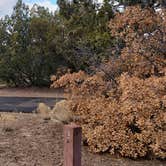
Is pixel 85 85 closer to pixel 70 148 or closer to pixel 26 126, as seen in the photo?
pixel 26 126

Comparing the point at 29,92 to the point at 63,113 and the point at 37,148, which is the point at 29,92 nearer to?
the point at 63,113

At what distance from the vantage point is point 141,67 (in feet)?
29.9

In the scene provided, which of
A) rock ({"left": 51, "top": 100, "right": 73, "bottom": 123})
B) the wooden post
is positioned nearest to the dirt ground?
rock ({"left": 51, "top": 100, "right": 73, "bottom": 123})

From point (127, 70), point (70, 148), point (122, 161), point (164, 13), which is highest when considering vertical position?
point (164, 13)

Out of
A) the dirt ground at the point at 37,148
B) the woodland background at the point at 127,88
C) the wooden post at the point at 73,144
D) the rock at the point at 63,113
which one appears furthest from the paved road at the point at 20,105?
the wooden post at the point at 73,144

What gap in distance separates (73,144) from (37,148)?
369cm

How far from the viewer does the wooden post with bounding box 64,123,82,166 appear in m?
4.54

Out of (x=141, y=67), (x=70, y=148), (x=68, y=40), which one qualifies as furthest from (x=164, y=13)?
(x=68, y=40)

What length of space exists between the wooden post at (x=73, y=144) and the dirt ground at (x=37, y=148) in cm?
266

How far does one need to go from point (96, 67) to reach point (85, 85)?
3.17ft

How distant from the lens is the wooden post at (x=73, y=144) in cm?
454

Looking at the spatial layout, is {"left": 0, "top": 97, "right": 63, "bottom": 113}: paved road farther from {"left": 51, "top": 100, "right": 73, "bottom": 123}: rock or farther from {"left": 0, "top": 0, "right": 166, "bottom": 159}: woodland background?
{"left": 51, "top": 100, "right": 73, "bottom": 123}: rock

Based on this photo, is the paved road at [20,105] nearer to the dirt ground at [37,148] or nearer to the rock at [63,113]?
the rock at [63,113]

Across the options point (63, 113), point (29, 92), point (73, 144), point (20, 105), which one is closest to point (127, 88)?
point (63, 113)
